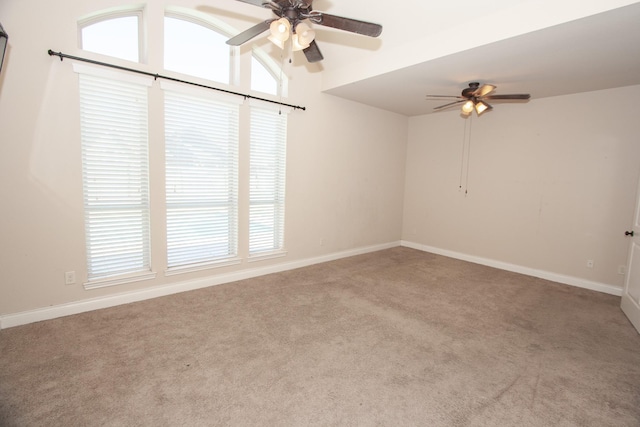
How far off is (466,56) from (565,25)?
85 cm

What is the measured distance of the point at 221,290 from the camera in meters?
3.63

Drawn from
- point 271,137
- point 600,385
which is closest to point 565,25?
point 600,385

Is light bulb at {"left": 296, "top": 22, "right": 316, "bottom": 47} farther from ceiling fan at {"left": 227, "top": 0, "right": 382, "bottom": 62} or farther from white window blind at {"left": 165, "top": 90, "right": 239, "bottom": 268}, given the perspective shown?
white window blind at {"left": 165, "top": 90, "right": 239, "bottom": 268}

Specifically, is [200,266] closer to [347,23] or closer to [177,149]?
[177,149]

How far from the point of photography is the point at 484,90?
3.63 m

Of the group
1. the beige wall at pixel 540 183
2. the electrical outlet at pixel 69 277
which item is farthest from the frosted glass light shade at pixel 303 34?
the beige wall at pixel 540 183

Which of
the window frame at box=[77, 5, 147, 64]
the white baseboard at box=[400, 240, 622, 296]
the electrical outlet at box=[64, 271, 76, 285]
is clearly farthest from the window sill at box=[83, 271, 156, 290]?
the white baseboard at box=[400, 240, 622, 296]

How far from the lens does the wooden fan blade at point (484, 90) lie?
351 cm

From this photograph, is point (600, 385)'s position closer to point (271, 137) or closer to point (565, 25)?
point (565, 25)

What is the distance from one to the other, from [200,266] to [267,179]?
1439 millimetres

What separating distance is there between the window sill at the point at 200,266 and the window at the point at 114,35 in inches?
89.6

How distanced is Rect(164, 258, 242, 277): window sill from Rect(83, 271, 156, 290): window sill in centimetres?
18

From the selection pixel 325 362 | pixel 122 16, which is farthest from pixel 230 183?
pixel 325 362

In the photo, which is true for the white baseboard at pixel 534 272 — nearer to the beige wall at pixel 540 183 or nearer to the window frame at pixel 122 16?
the beige wall at pixel 540 183
